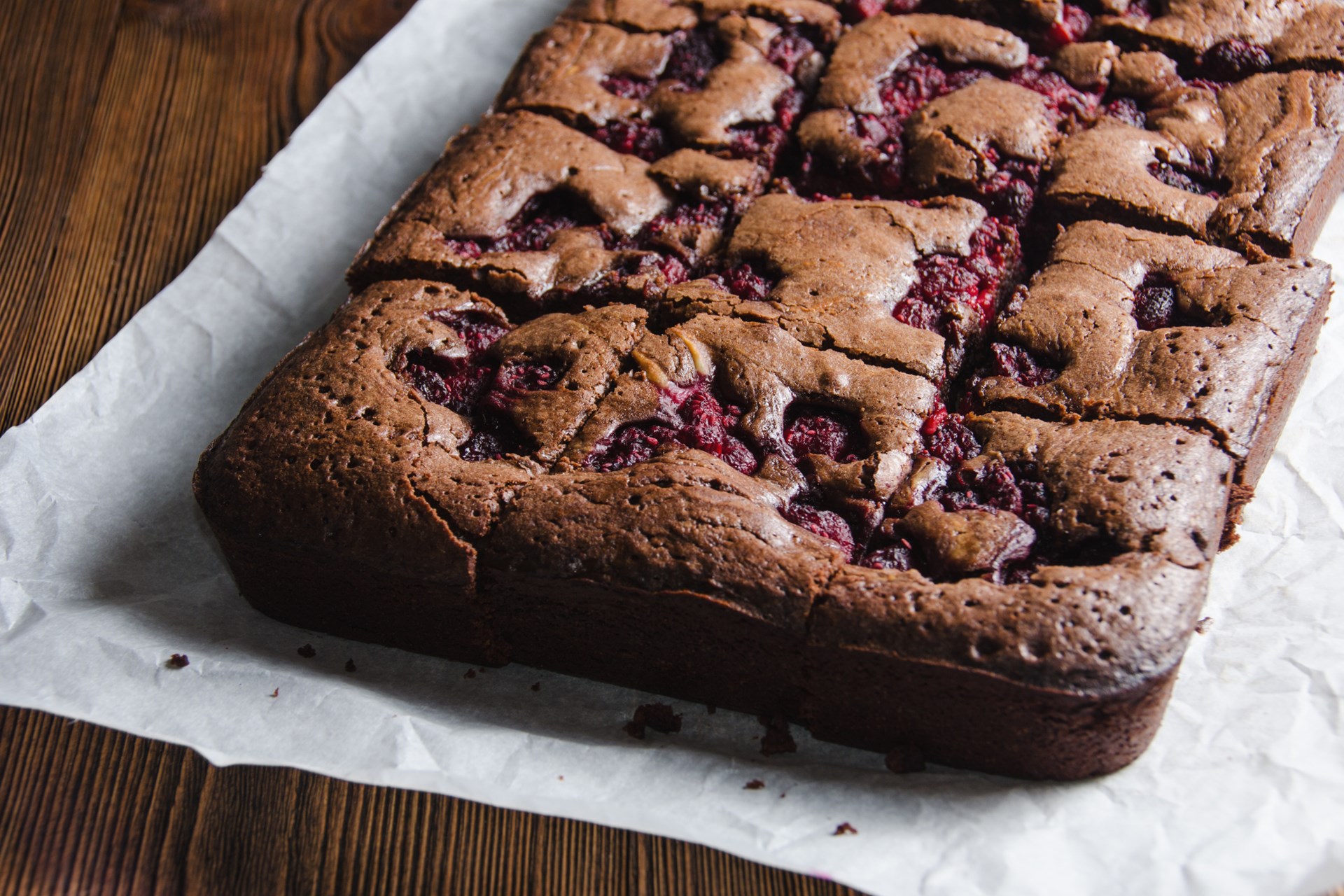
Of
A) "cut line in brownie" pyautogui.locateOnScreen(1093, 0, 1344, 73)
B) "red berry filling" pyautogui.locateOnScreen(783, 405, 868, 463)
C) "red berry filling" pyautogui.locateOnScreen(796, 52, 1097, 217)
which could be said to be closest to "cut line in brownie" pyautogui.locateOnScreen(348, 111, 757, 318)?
"red berry filling" pyautogui.locateOnScreen(796, 52, 1097, 217)

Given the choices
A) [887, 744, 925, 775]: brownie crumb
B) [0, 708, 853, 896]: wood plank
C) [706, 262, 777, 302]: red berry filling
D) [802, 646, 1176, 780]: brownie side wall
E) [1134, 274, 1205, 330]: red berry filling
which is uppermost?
[1134, 274, 1205, 330]: red berry filling

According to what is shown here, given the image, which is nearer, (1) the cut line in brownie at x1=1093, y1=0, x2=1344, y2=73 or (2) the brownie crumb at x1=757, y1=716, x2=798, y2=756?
(2) the brownie crumb at x1=757, y1=716, x2=798, y2=756

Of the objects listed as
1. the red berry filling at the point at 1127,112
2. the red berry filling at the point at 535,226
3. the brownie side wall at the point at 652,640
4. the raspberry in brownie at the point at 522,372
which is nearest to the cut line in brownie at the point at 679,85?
the red berry filling at the point at 535,226

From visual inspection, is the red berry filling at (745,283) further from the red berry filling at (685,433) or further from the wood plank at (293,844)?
the wood plank at (293,844)

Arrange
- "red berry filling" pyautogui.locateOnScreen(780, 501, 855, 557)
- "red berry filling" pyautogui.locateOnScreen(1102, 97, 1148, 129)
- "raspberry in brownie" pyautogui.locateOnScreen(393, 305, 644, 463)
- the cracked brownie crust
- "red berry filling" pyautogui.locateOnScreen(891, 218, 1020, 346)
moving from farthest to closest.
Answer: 1. "red berry filling" pyautogui.locateOnScreen(1102, 97, 1148, 129)
2. "red berry filling" pyautogui.locateOnScreen(891, 218, 1020, 346)
3. "raspberry in brownie" pyautogui.locateOnScreen(393, 305, 644, 463)
4. "red berry filling" pyautogui.locateOnScreen(780, 501, 855, 557)
5. the cracked brownie crust

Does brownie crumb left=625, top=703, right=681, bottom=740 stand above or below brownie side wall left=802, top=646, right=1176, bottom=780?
below

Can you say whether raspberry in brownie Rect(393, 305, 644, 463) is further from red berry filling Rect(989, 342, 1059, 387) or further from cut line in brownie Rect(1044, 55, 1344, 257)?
cut line in brownie Rect(1044, 55, 1344, 257)
